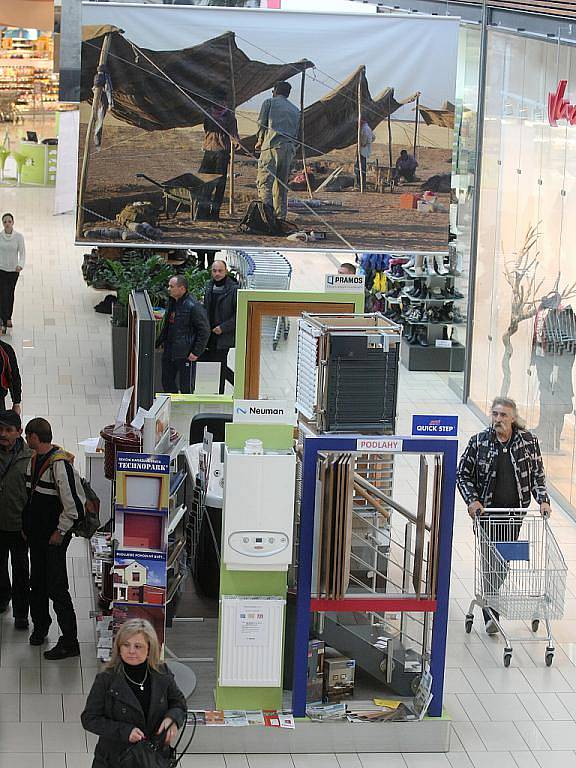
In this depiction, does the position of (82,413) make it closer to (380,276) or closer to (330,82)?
(330,82)

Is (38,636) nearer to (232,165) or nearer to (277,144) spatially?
(232,165)

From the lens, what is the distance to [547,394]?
12086mm

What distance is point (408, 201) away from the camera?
11.4m

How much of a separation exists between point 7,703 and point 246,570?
161 cm

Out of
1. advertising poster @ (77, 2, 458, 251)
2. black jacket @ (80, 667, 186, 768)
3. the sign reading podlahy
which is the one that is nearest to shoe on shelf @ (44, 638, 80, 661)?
the sign reading podlahy

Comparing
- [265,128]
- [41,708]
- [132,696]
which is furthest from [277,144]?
[132,696]

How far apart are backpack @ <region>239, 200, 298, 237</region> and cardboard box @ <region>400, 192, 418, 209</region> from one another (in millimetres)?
921

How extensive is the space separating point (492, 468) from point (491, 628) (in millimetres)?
1039

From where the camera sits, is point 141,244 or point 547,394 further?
point 547,394

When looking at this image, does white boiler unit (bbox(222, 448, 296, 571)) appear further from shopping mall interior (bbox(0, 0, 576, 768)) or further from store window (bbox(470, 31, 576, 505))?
store window (bbox(470, 31, 576, 505))

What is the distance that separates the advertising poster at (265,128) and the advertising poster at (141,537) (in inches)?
166

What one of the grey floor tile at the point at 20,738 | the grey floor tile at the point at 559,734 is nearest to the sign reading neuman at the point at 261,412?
the grey floor tile at the point at 20,738

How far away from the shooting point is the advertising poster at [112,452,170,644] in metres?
7.12

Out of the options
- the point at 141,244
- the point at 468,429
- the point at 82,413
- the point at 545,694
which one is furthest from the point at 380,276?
the point at 545,694
